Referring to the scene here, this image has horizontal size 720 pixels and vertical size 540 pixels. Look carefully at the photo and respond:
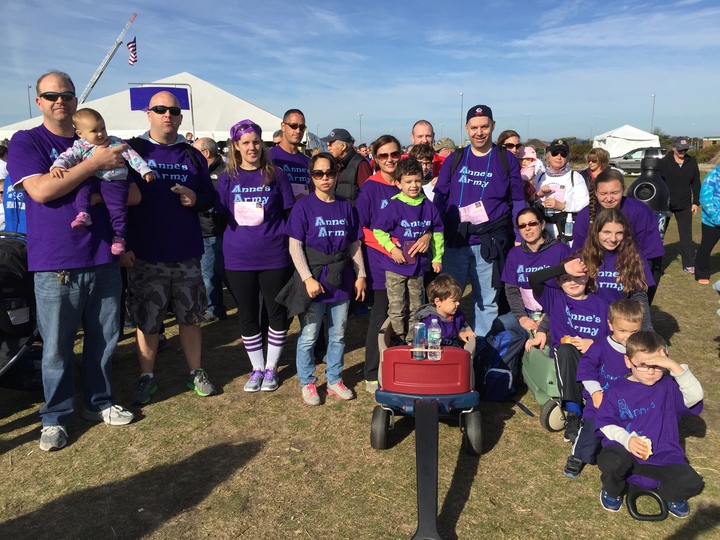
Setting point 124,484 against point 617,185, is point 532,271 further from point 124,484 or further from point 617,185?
point 124,484

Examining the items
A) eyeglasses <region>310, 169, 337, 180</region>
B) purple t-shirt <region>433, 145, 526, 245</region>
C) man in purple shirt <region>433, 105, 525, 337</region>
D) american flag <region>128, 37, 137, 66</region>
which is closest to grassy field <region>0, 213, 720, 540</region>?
man in purple shirt <region>433, 105, 525, 337</region>

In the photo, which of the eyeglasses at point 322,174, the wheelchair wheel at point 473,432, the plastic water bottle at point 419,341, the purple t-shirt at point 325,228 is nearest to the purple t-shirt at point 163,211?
the purple t-shirt at point 325,228

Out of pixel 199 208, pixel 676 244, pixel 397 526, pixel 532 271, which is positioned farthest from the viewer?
pixel 676 244

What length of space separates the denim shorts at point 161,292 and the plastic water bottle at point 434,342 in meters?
1.86

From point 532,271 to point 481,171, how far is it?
943 millimetres

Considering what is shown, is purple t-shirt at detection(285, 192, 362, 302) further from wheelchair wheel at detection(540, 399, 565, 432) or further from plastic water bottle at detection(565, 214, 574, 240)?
plastic water bottle at detection(565, 214, 574, 240)

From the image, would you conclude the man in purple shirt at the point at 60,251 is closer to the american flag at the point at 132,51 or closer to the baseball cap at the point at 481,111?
the baseball cap at the point at 481,111

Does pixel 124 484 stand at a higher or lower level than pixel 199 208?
lower

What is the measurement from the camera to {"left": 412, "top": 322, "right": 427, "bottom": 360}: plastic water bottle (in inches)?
127

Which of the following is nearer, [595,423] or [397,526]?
[397,526]

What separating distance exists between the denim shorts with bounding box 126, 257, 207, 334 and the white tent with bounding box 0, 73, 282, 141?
19638 millimetres

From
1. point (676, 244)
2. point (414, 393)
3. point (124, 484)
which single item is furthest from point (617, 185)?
point (676, 244)

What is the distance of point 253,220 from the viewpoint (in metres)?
4.02

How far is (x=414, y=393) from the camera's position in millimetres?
3170
